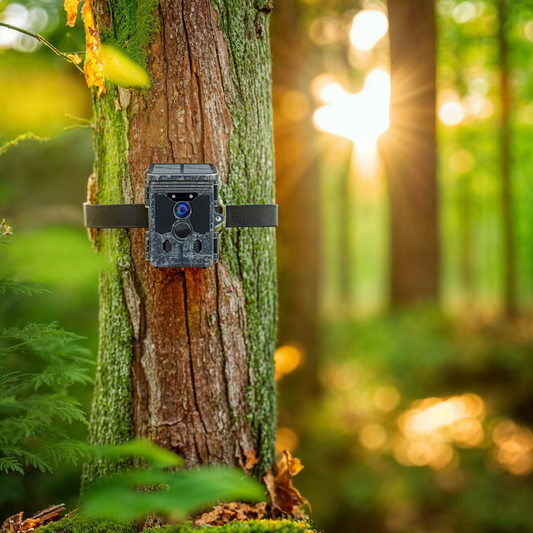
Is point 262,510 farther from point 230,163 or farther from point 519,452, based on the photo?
point 519,452

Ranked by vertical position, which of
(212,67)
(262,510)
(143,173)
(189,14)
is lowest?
(262,510)

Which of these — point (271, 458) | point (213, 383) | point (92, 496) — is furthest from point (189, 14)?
point (271, 458)

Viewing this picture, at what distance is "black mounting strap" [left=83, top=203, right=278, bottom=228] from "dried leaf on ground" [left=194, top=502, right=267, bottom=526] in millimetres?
1219

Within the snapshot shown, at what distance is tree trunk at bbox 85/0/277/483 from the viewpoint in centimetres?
196

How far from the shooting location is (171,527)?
71.8 inches

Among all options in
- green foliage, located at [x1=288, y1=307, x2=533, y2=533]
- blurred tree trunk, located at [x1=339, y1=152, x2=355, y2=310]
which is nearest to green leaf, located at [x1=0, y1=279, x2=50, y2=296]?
green foliage, located at [x1=288, y1=307, x2=533, y2=533]

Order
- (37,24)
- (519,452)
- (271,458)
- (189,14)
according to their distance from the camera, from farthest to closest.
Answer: (519,452)
(37,24)
(271,458)
(189,14)

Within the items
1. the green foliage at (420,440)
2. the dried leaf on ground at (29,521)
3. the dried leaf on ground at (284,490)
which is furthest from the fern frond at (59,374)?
the green foliage at (420,440)

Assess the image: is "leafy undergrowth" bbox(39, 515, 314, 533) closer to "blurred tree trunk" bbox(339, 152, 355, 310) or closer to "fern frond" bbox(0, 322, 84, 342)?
"fern frond" bbox(0, 322, 84, 342)

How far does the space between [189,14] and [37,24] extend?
2.68 metres

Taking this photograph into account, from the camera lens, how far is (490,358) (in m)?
7.14

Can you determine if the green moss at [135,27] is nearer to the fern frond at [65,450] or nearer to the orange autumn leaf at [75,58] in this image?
the orange autumn leaf at [75,58]

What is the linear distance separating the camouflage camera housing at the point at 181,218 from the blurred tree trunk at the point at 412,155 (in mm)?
7329

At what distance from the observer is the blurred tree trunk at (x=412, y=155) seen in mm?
8039
